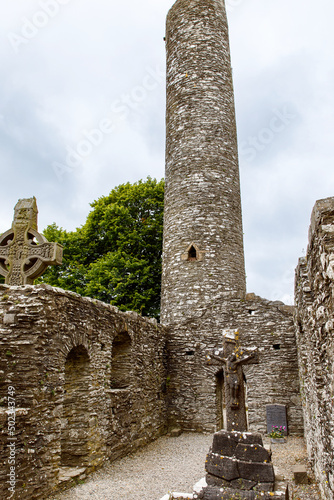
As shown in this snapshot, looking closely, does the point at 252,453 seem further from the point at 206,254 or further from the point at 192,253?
the point at 192,253

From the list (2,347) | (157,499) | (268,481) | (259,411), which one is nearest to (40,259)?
(2,347)

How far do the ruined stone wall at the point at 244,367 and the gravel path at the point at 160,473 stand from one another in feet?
3.72

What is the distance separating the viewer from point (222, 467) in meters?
4.94

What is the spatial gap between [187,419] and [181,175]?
7.60 m

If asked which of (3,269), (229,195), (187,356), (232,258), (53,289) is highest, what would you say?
(229,195)

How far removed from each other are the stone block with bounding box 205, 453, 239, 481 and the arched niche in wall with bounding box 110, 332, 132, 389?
3470 mm

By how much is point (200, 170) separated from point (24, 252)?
794 cm

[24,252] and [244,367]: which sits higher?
[24,252]

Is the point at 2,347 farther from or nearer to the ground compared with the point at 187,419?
farther from the ground

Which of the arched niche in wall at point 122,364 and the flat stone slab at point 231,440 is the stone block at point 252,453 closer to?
the flat stone slab at point 231,440

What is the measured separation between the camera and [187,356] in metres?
11.0

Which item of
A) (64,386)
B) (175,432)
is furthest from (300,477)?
(175,432)

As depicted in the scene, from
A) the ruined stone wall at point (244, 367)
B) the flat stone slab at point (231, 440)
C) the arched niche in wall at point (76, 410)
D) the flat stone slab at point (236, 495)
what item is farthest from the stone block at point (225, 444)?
the ruined stone wall at point (244, 367)

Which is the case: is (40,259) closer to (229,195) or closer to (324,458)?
(324,458)
